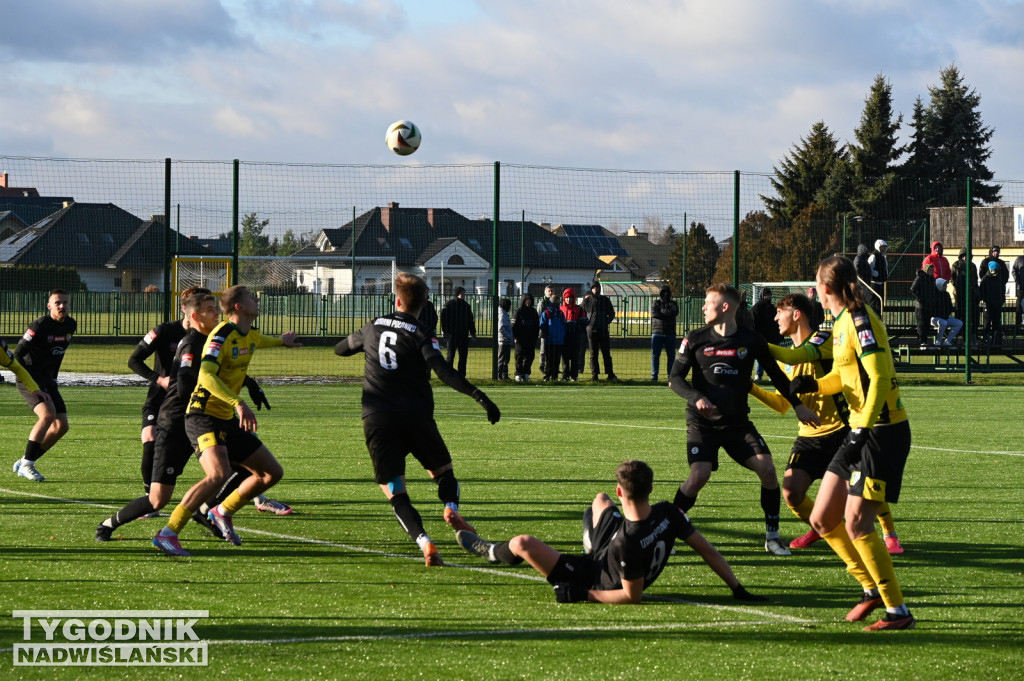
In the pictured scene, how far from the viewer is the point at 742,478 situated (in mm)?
11391

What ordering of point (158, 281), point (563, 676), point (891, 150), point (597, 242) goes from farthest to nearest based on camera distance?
point (597, 242), point (891, 150), point (158, 281), point (563, 676)

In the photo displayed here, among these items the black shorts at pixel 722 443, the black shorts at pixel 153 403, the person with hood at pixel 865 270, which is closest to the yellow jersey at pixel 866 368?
the black shorts at pixel 722 443

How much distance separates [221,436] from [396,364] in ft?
4.27

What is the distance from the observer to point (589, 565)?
6.39m

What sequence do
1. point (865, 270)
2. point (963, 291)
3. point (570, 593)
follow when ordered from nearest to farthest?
1. point (570, 593)
2. point (865, 270)
3. point (963, 291)

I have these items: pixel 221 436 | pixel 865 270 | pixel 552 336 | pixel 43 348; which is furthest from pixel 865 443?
pixel 552 336

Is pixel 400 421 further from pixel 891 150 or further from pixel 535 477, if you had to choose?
pixel 891 150

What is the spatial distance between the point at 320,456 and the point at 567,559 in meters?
6.84

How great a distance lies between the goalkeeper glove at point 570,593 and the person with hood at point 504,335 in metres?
17.5

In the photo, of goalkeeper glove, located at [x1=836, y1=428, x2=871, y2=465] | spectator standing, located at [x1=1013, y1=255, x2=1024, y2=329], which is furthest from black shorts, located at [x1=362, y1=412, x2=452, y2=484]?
spectator standing, located at [x1=1013, y1=255, x2=1024, y2=329]

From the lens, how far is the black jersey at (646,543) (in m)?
6.06

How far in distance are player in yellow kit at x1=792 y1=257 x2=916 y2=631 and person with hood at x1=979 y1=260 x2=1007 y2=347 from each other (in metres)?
20.1

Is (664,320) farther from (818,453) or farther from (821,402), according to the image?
(818,453)

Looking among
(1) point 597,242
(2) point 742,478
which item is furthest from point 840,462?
(1) point 597,242
